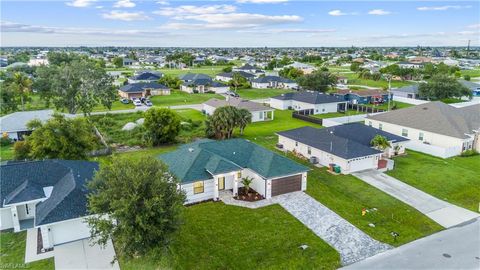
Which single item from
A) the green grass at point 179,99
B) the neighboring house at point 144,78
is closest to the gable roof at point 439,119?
the green grass at point 179,99

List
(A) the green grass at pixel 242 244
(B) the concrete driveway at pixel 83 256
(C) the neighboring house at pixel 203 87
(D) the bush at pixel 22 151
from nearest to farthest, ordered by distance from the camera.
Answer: (B) the concrete driveway at pixel 83 256 < (A) the green grass at pixel 242 244 < (D) the bush at pixel 22 151 < (C) the neighboring house at pixel 203 87

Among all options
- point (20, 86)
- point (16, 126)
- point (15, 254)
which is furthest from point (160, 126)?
point (20, 86)

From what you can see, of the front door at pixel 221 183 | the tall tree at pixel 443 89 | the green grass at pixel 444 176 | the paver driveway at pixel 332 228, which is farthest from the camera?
the tall tree at pixel 443 89

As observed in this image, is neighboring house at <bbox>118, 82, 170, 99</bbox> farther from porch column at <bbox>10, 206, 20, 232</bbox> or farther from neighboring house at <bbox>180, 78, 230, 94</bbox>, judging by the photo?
porch column at <bbox>10, 206, 20, 232</bbox>

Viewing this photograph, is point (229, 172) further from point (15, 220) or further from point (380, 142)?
point (380, 142)

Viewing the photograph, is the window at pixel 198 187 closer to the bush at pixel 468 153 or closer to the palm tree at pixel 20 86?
the bush at pixel 468 153

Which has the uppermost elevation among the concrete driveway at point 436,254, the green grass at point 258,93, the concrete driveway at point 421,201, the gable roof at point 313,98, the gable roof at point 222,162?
the gable roof at point 313,98

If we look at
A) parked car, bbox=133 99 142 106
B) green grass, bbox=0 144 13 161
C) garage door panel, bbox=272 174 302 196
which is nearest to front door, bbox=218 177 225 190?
garage door panel, bbox=272 174 302 196

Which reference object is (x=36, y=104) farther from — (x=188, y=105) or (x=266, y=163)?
(x=266, y=163)
